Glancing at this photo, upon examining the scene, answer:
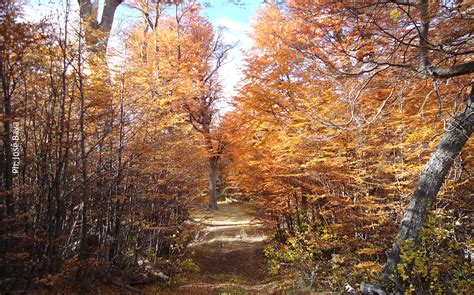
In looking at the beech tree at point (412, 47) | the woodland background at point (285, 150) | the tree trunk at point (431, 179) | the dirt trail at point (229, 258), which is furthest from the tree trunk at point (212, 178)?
the tree trunk at point (431, 179)

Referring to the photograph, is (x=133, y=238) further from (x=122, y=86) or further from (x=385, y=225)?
(x=385, y=225)

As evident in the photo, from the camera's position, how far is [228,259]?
35.8 feet

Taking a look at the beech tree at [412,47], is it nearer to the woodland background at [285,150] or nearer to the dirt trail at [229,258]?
the woodland background at [285,150]

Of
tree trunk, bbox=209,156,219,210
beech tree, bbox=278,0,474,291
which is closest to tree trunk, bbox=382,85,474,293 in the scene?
beech tree, bbox=278,0,474,291

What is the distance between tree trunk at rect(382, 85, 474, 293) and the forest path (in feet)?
10.6

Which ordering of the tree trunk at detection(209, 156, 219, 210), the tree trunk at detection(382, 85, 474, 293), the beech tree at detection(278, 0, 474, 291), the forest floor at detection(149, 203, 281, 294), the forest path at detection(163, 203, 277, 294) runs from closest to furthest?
the beech tree at detection(278, 0, 474, 291)
the tree trunk at detection(382, 85, 474, 293)
the forest floor at detection(149, 203, 281, 294)
the forest path at detection(163, 203, 277, 294)
the tree trunk at detection(209, 156, 219, 210)

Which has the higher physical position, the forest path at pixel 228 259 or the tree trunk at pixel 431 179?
the tree trunk at pixel 431 179

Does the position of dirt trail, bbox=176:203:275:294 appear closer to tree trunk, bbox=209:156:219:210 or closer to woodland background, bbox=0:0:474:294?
Result: woodland background, bbox=0:0:474:294

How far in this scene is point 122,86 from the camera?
5.82 meters

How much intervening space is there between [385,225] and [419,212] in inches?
58.5

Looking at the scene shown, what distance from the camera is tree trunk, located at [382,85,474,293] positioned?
479 centimetres

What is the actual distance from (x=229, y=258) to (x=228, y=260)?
0.20m

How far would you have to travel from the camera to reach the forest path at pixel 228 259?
739 centimetres

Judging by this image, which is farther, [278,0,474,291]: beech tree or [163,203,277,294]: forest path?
[163,203,277,294]: forest path
